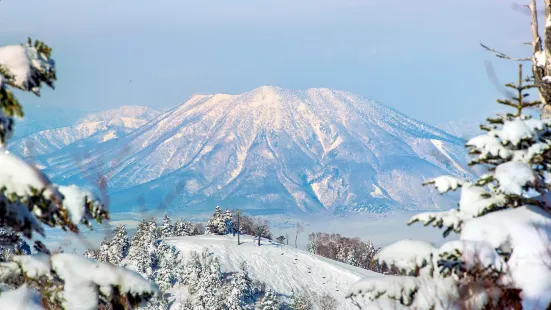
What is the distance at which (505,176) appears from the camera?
6973 mm

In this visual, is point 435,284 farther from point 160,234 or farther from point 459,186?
point 160,234

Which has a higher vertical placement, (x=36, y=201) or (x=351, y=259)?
(x=36, y=201)

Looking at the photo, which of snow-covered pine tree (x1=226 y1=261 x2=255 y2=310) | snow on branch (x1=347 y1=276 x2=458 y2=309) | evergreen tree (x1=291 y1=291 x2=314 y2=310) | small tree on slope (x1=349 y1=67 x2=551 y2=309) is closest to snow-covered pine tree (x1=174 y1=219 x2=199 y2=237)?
snow-covered pine tree (x1=226 y1=261 x2=255 y2=310)

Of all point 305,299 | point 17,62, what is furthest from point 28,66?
point 305,299

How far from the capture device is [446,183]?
7.79 metres

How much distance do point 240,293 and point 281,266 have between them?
134ft

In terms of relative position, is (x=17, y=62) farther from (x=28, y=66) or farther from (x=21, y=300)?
(x=21, y=300)

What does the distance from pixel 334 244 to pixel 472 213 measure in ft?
543

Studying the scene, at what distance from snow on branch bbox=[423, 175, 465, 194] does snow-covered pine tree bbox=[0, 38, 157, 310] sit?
3703 millimetres

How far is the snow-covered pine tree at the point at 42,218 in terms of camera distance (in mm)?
4891

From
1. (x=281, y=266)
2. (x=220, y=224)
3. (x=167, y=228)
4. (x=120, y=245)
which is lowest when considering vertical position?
(x=281, y=266)

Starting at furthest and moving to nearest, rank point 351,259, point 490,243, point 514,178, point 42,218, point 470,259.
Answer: point 351,259 < point 514,178 < point 490,243 < point 470,259 < point 42,218

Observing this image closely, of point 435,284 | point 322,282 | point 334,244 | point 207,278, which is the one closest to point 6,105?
point 435,284

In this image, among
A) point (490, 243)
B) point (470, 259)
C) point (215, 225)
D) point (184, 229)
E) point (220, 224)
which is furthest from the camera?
point (215, 225)
